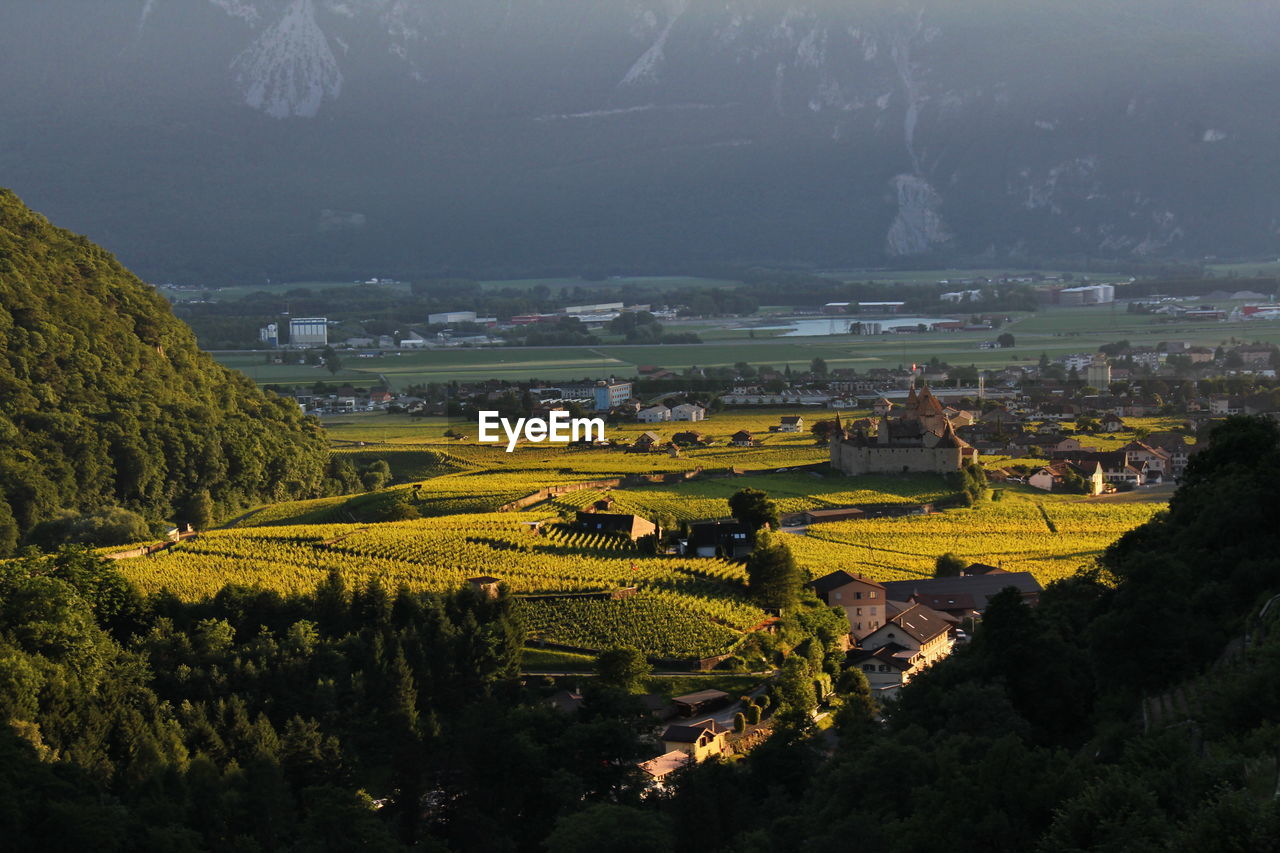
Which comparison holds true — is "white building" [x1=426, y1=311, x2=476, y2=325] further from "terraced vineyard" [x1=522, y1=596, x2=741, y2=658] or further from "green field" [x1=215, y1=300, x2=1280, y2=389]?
"terraced vineyard" [x1=522, y1=596, x2=741, y2=658]

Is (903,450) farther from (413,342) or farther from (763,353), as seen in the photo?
(413,342)

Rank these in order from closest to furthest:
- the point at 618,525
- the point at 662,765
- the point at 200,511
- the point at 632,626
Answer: the point at 662,765 < the point at 632,626 < the point at 618,525 < the point at 200,511

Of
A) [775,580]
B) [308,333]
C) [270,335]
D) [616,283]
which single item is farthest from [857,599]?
[616,283]

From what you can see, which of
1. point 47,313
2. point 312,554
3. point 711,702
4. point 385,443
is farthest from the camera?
point 385,443

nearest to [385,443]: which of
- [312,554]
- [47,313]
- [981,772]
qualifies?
[47,313]

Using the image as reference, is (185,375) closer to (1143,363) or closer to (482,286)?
(1143,363)

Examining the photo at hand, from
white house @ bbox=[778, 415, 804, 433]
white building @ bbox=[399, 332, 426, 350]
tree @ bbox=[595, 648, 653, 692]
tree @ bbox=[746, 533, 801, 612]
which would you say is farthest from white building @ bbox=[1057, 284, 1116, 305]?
tree @ bbox=[595, 648, 653, 692]

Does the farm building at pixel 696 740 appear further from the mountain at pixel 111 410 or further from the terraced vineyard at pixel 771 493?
the mountain at pixel 111 410
